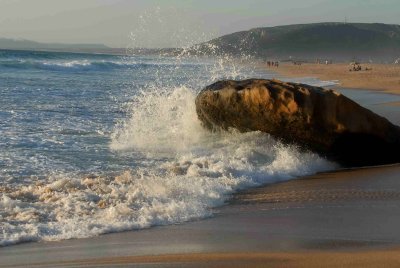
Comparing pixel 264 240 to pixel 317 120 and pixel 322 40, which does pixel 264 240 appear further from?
pixel 322 40

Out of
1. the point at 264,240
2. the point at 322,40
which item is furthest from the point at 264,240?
the point at 322,40

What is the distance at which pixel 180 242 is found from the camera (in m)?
5.37

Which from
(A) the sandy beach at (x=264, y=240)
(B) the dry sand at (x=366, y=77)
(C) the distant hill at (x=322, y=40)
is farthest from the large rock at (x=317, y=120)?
(C) the distant hill at (x=322, y=40)

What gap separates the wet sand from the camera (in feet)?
15.3

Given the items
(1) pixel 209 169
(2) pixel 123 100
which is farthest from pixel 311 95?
(2) pixel 123 100

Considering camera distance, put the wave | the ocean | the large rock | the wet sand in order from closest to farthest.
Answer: the wet sand → the wave → the ocean → the large rock

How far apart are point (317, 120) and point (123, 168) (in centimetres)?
288

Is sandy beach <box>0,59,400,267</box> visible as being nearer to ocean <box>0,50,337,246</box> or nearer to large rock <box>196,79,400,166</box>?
ocean <box>0,50,337,246</box>

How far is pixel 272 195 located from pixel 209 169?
1.59 m

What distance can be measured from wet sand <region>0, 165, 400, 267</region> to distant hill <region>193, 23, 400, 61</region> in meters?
130

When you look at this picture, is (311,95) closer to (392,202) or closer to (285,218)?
(392,202)

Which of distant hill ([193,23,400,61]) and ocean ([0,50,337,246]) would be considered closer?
ocean ([0,50,337,246])

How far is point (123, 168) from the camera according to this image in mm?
9391

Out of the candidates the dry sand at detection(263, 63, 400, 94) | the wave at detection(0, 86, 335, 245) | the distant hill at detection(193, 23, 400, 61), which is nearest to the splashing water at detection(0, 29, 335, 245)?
the wave at detection(0, 86, 335, 245)
